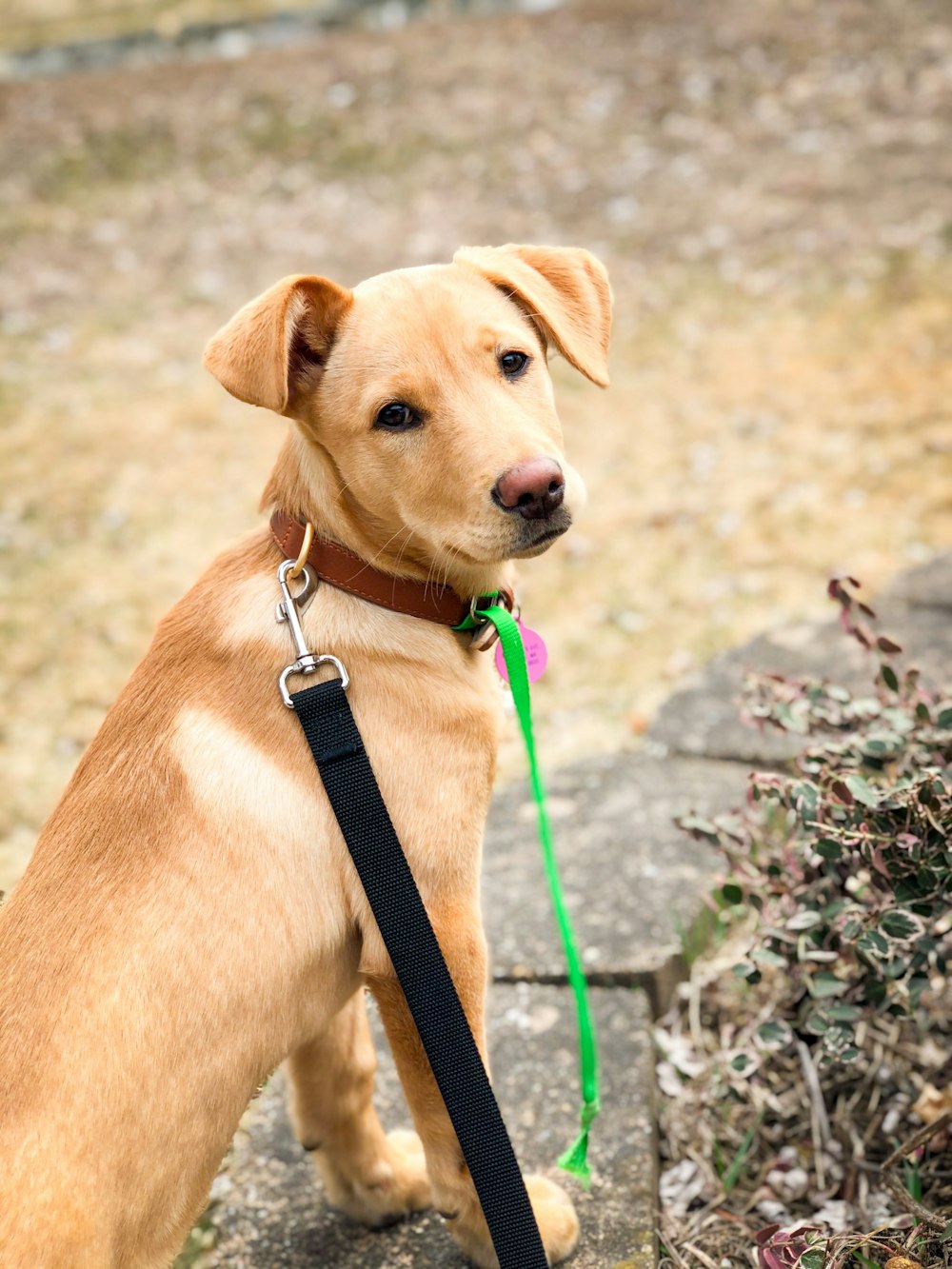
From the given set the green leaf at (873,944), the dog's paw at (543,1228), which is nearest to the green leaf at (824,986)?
the green leaf at (873,944)

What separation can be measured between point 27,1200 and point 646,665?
3.40 metres

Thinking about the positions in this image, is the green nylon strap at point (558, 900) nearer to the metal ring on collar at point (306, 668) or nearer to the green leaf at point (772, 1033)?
the metal ring on collar at point (306, 668)

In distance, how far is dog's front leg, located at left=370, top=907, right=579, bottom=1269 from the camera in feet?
6.78

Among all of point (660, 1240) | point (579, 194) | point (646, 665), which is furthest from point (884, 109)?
point (660, 1240)

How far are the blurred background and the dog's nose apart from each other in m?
0.56

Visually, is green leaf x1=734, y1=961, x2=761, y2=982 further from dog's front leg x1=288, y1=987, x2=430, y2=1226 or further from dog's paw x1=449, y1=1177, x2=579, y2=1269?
dog's front leg x1=288, y1=987, x2=430, y2=1226

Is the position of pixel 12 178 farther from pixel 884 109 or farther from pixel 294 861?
pixel 294 861

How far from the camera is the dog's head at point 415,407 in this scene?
2.05 m

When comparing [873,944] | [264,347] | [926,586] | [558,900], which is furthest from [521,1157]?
[926,586]

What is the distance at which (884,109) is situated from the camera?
9.71 metres

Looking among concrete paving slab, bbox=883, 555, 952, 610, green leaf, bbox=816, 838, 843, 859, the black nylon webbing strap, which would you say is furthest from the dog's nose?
concrete paving slab, bbox=883, 555, 952, 610

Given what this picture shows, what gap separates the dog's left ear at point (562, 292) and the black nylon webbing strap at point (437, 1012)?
0.94 m

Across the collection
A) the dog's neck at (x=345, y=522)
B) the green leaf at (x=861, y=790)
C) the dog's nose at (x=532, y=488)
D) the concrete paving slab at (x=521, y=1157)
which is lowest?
the concrete paving slab at (x=521, y=1157)

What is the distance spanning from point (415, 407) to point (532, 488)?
0.30 m
